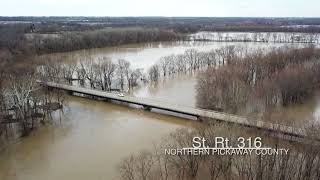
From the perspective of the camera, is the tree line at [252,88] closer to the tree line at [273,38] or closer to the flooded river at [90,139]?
the flooded river at [90,139]

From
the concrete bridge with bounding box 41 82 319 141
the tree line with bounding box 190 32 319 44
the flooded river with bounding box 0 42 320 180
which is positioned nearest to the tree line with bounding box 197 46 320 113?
the flooded river with bounding box 0 42 320 180

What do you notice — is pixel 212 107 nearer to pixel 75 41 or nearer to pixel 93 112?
pixel 93 112

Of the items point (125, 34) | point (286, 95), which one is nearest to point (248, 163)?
point (286, 95)

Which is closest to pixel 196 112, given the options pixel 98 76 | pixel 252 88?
pixel 252 88

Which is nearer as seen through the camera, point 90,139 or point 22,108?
point 90,139

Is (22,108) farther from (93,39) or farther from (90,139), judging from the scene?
(93,39)

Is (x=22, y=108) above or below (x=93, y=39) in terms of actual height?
below

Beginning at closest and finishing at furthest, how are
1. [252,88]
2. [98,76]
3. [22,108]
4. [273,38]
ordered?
[22,108], [252,88], [98,76], [273,38]
